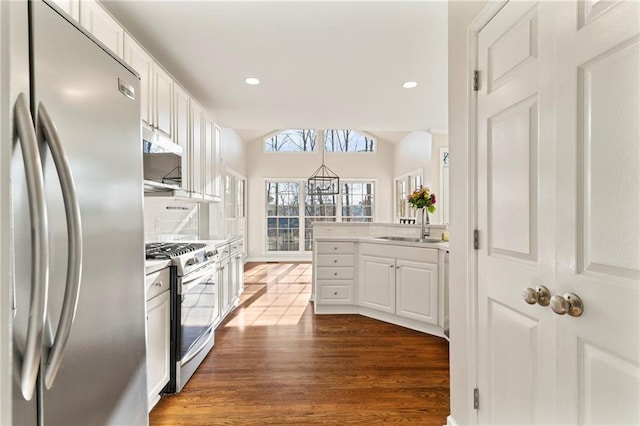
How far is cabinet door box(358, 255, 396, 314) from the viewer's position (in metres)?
3.22

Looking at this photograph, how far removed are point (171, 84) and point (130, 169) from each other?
1822 millimetres

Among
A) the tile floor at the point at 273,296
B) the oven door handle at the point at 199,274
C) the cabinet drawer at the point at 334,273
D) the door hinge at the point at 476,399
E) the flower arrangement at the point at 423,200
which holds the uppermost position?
the flower arrangement at the point at 423,200

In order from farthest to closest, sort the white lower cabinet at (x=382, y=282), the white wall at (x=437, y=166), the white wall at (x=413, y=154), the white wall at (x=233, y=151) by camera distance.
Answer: the white wall at (x=233, y=151) < the white wall at (x=413, y=154) < the white wall at (x=437, y=166) < the white lower cabinet at (x=382, y=282)

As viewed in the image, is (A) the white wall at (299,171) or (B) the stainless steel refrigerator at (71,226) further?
(A) the white wall at (299,171)

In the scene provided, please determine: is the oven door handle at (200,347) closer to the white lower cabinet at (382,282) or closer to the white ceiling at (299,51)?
the white lower cabinet at (382,282)

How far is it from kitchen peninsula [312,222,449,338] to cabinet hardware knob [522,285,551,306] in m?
1.86

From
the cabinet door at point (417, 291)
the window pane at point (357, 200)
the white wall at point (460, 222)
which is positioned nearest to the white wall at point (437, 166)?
the cabinet door at point (417, 291)

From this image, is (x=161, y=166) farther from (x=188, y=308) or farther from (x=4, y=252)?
(x=4, y=252)

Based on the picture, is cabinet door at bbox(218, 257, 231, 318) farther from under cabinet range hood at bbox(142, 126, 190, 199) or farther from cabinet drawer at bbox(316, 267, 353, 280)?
cabinet drawer at bbox(316, 267, 353, 280)

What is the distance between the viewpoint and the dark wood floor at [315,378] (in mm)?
1778

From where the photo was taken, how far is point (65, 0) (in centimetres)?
146

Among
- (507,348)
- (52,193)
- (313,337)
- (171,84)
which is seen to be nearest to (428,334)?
(313,337)

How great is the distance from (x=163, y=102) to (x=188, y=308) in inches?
63.5

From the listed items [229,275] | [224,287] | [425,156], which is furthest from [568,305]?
[425,156]
